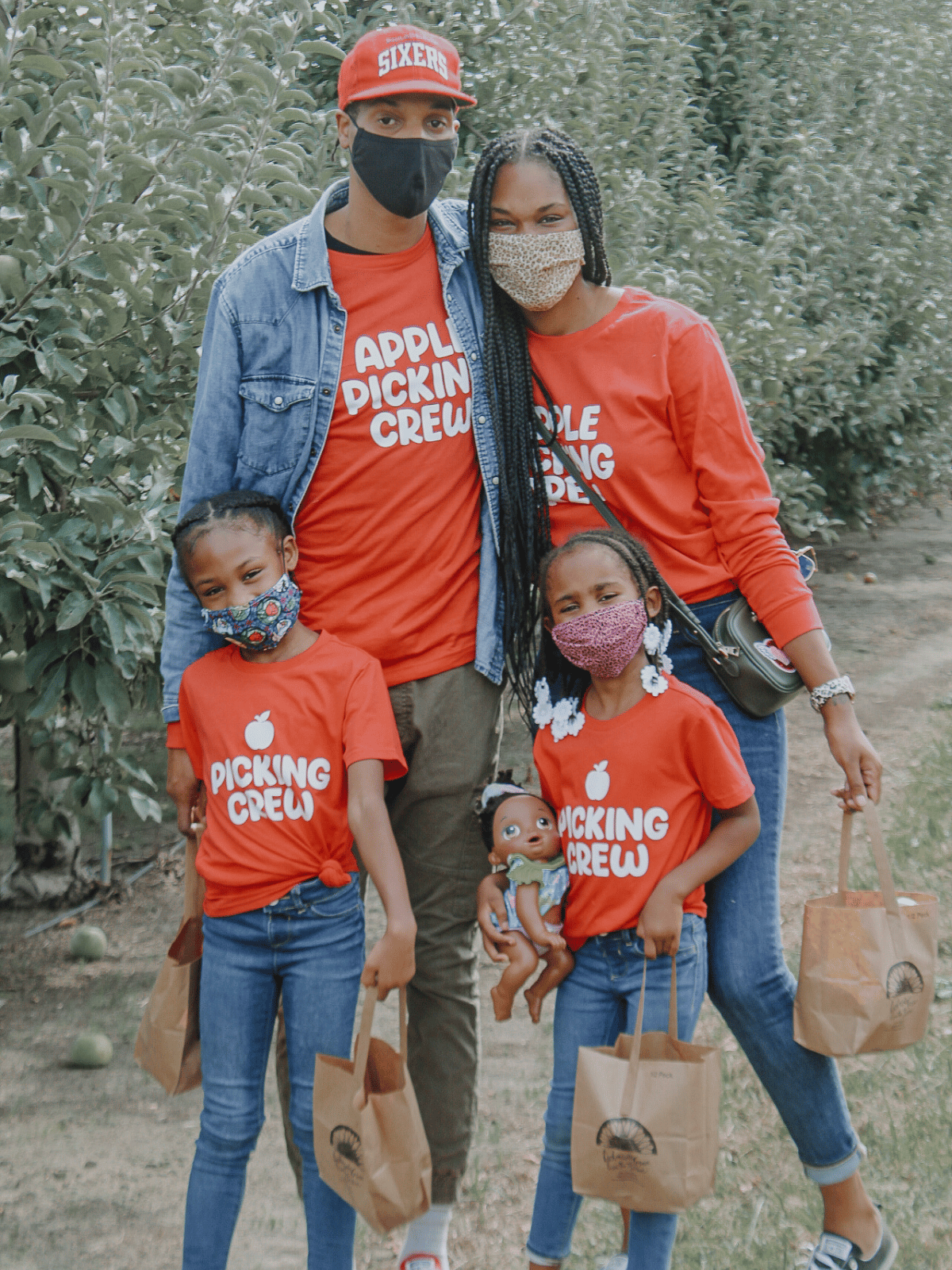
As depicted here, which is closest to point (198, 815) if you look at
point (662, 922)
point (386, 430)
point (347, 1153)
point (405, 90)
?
point (347, 1153)

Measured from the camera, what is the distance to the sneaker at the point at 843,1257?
2604 mm

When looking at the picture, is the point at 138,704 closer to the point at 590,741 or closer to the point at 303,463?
the point at 303,463

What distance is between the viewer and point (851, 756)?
7.73 feet

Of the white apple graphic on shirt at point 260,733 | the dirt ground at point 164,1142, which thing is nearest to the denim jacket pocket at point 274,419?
the white apple graphic on shirt at point 260,733

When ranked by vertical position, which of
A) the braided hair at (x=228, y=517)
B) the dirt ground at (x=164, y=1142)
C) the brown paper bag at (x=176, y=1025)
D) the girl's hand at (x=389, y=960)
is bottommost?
the dirt ground at (x=164, y=1142)

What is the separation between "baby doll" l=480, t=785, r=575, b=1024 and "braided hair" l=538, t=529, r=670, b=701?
0.25 m

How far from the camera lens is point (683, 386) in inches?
95.4

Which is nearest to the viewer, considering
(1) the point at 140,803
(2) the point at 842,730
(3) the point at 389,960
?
(3) the point at 389,960

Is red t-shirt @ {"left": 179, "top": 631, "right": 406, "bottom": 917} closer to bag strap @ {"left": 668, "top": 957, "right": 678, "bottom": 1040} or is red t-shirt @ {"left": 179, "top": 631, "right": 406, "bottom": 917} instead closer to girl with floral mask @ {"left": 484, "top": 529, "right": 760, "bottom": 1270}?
girl with floral mask @ {"left": 484, "top": 529, "right": 760, "bottom": 1270}

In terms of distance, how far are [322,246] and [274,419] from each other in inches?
13.9

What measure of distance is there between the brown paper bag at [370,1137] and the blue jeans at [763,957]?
652mm

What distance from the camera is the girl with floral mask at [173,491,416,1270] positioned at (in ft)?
7.88

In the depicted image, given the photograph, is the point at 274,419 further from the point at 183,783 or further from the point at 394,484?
the point at 183,783

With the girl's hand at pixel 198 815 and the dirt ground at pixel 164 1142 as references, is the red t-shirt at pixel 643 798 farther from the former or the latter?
the dirt ground at pixel 164 1142
